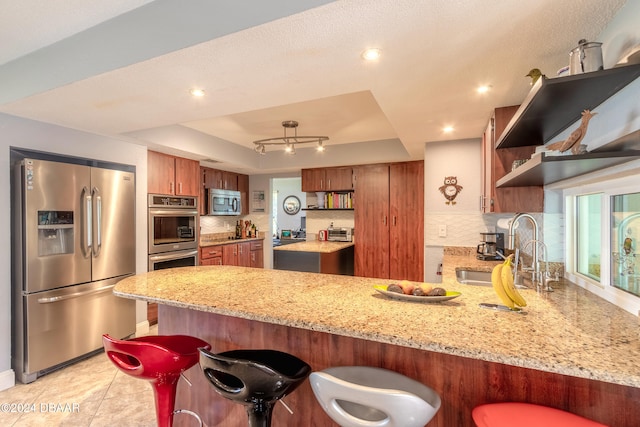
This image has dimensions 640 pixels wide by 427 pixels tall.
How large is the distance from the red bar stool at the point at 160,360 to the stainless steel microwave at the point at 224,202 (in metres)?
3.63

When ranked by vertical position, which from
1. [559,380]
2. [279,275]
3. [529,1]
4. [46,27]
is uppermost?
[46,27]

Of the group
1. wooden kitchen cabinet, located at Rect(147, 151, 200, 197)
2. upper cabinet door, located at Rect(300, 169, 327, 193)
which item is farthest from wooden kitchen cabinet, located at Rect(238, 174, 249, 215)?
wooden kitchen cabinet, located at Rect(147, 151, 200, 197)

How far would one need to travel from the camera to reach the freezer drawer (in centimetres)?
241

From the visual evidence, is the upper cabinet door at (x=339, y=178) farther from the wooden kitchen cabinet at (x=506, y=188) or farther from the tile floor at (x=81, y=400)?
the tile floor at (x=81, y=400)

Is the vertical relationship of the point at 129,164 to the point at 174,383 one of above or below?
above

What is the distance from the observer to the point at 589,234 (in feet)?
5.97

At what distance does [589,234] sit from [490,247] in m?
1.16

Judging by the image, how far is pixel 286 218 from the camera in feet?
31.3

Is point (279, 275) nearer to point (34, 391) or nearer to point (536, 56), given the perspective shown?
point (536, 56)

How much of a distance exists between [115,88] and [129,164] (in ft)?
5.27

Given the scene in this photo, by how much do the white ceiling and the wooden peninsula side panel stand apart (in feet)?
4.19

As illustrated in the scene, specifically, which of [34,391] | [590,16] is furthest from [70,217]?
[590,16]

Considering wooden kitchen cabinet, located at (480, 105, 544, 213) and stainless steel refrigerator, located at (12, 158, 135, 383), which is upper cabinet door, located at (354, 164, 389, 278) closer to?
wooden kitchen cabinet, located at (480, 105, 544, 213)

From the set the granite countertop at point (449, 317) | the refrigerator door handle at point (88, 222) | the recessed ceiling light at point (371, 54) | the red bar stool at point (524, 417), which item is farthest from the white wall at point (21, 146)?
the red bar stool at point (524, 417)
